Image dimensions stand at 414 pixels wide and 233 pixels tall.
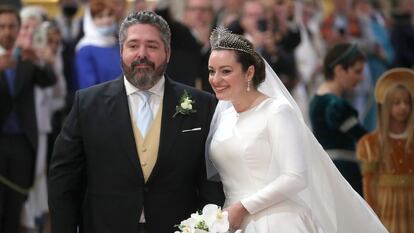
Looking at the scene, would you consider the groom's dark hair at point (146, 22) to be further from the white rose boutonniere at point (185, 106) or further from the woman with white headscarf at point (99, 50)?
the woman with white headscarf at point (99, 50)

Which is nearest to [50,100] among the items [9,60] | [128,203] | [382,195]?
[9,60]

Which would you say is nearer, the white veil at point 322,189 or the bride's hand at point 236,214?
the bride's hand at point 236,214

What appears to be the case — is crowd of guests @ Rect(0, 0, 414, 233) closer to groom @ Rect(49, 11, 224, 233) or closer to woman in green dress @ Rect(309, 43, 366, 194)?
woman in green dress @ Rect(309, 43, 366, 194)

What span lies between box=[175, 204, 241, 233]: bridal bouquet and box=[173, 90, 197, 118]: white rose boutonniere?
2.29 feet

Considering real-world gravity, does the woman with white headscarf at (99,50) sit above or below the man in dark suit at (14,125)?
above

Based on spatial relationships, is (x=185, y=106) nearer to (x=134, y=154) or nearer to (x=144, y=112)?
(x=144, y=112)

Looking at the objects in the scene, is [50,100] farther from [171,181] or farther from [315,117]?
[171,181]

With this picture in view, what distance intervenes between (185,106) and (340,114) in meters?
2.76

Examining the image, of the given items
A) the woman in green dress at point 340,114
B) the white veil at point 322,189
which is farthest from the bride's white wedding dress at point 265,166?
the woman in green dress at point 340,114

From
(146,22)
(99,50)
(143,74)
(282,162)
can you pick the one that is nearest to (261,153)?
(282,162)

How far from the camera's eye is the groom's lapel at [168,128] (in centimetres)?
673

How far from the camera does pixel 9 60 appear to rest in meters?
10.1

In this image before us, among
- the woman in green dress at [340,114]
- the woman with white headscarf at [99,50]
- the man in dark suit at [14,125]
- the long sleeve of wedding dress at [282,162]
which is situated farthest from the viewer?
the woman with white headscarf at [99,50]

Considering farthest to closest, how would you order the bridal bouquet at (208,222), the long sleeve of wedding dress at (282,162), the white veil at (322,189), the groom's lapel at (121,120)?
the white veil at (322,189), the groom's lapel at (121,120), the long sleeve of wedding dress at (282,162), the bridal bouquet at (208,222)
